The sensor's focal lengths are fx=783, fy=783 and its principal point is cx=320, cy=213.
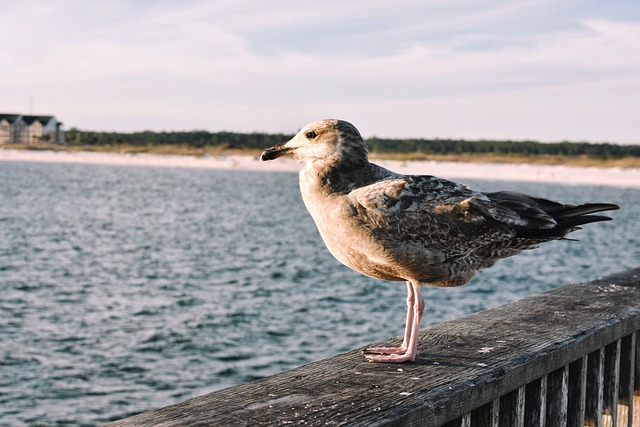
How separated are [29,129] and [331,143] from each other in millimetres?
186315

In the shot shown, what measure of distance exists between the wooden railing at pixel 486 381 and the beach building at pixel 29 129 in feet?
581

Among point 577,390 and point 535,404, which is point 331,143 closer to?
point 535,404

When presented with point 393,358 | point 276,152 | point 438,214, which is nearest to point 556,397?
point 393,358

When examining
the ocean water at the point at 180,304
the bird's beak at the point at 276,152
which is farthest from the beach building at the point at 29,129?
the bird's beak at the point at 276,152

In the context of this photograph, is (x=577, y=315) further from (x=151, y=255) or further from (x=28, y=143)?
(x=28, y=143)

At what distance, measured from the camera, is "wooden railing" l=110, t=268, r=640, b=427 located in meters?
2.76

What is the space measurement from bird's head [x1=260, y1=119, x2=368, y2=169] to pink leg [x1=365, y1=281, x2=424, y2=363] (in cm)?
72

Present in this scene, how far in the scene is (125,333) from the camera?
19016 millimetres

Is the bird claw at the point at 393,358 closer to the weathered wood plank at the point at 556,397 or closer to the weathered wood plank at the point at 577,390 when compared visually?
the weathered wood plank at the point at 556,397

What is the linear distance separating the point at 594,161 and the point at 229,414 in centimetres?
13020

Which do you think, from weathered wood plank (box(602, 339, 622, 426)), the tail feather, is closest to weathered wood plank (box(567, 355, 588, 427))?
weathered wood plank (box(602, 339, 622, 426))

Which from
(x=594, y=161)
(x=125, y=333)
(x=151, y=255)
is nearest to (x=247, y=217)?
(x=151, y=255)

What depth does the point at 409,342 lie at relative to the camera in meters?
3.65

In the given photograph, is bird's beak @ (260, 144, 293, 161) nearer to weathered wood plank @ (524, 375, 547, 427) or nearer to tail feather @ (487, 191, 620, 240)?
tail feather @ (487, 191, 620, 240)
